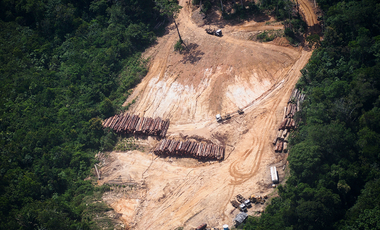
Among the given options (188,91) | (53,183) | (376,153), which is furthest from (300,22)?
(53,183)

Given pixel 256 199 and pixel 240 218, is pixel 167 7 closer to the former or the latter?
pixel 256 199

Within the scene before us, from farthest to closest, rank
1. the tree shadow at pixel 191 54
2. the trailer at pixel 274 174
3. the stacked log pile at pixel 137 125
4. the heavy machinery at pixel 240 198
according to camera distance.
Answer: the tree shadow at pixel 191 54
the stacked log pile at pixel 137 125
the trailer at pixel 274 174
the heavy machinery at pixel 240 198

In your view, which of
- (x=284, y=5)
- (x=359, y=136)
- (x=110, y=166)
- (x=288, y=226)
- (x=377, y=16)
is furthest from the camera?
(x=284, y=5)

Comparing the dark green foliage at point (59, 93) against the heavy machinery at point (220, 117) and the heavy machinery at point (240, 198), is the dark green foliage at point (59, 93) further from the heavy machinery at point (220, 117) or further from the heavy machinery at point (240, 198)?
the heavy machinery at point (240, 198)

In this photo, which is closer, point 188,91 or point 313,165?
point 313,165

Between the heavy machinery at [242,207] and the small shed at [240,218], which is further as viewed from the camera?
the heavy machinery at [242,207]

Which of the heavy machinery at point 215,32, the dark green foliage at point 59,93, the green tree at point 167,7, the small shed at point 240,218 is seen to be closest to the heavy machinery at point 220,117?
the small shed at point 240,218

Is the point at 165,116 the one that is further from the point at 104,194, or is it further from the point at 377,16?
the point at 377,16
